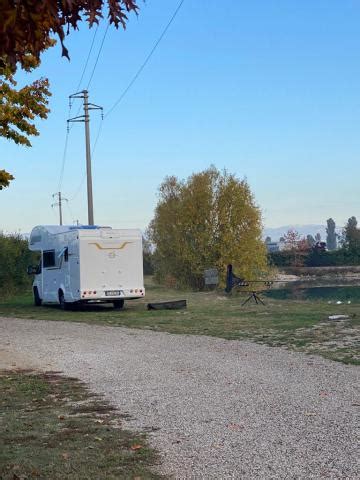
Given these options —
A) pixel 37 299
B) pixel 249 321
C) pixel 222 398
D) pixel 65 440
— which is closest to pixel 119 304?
pixel 37 299

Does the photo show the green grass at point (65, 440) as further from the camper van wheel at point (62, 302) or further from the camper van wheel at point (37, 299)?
the camper van wheel at point (37, 299)

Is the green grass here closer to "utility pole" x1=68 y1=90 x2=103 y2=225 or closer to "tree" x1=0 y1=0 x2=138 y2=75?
Answer: "tree" x1=0 y1=0 x2=138 y2=75

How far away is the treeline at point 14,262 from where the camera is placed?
3488 centimetres

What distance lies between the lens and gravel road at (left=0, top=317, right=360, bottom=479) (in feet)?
19.7

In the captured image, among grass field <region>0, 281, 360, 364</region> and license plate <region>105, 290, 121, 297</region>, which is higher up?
license plate <region>105, 290, 121, 297</region>

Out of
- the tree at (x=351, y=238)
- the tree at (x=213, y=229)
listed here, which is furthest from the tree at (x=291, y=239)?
the tree at (x=213, y=229)

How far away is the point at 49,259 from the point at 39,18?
78.5 feet

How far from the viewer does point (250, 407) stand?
8.41 metres

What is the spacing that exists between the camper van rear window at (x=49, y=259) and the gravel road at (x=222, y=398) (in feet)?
34.7

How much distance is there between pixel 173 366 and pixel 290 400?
3654mm

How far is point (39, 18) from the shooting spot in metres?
4.27

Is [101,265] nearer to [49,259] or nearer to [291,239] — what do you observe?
[49,259]

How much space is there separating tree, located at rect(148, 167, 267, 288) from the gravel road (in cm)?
3852

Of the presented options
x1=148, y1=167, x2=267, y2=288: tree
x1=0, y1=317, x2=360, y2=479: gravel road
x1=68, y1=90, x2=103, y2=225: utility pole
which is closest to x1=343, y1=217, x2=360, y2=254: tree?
x1=148, y1=167, x2=267, y2=288: tree
